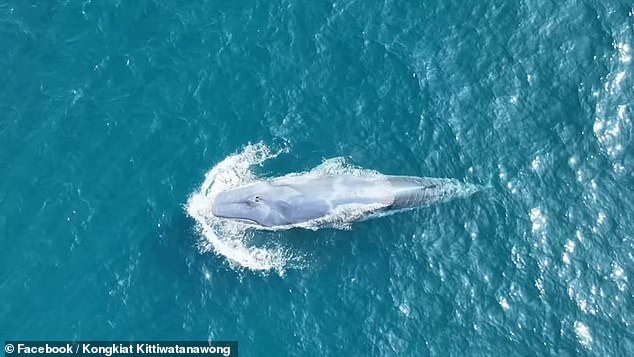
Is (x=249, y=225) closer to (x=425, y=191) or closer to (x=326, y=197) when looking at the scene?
(x=326, y=197)

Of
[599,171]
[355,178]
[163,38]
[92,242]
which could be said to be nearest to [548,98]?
[599,171]

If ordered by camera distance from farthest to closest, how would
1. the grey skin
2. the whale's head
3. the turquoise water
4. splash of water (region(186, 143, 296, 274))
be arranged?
1. splash of water (region(186, 143, 296, 274))
2. the whale's head
3. the grey skin
4. the turquoise water

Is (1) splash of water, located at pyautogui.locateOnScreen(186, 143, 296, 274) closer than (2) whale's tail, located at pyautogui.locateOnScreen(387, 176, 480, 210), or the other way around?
(2) whale's tail, located at pyautogui.locateOnScreen(387, 176, 480, 210)

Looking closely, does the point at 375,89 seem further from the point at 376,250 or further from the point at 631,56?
the point at 631,56

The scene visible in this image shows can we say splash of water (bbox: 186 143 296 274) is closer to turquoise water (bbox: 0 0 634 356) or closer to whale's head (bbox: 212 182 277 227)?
turquoise water (bbox: 0 0 634 356)

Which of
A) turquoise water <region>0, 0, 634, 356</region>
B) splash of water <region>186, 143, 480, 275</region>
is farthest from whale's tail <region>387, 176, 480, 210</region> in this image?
turquoise water <region>0, 0, 634, 356</region>

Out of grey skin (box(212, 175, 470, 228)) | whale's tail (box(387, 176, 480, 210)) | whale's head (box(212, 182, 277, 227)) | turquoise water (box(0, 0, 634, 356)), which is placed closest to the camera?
turquoise water (box(0, 0, 634, 356))
